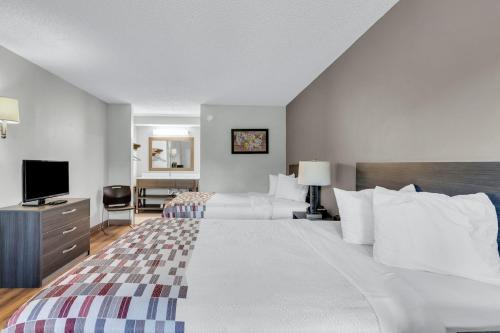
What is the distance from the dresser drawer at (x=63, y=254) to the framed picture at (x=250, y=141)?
300 centimetres

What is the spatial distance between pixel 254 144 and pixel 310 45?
296cm

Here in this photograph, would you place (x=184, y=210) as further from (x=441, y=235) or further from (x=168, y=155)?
(x=168, y=155)

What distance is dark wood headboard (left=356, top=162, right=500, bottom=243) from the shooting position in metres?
1.30

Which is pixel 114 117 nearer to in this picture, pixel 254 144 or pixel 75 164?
pixel 75 164

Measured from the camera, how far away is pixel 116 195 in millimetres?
5164

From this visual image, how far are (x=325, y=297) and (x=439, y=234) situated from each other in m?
0.64

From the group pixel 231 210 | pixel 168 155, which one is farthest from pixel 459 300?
pixel 168 155

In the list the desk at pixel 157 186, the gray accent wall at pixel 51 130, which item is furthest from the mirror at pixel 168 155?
the gray accent wall at pixel 51 130

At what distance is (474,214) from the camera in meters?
1.22

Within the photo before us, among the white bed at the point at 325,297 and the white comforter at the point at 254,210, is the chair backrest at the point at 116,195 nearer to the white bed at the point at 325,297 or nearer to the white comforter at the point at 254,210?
the white comforter at the point at 254,210

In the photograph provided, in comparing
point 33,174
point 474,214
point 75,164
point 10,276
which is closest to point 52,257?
point 10,276

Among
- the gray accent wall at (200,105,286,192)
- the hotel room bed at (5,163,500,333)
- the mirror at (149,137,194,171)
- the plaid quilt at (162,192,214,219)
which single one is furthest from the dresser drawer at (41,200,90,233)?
the mirror at (149,137,194,171)

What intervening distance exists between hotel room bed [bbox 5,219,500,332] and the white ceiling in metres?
1.82

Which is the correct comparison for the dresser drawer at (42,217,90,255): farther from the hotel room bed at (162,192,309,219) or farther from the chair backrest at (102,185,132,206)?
the chair backrest at (102,185,132,206)
